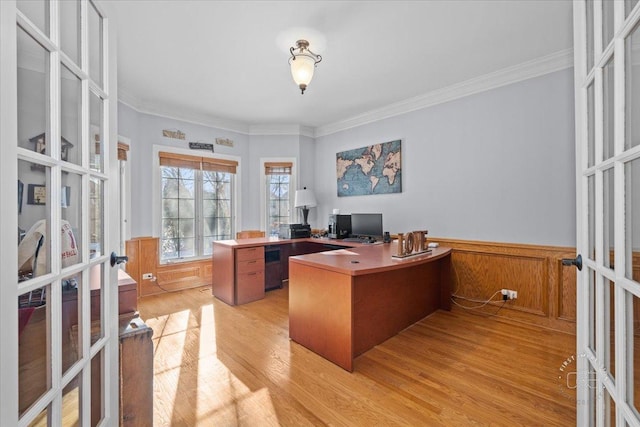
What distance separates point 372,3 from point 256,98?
2184mm

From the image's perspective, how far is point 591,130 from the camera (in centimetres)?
108

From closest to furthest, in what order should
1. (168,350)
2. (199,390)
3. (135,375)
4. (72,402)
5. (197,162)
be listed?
(72,402) < (135,375) < (199,390) < (168,350) < (197,162)

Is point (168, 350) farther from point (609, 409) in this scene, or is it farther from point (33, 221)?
point (609, 409)

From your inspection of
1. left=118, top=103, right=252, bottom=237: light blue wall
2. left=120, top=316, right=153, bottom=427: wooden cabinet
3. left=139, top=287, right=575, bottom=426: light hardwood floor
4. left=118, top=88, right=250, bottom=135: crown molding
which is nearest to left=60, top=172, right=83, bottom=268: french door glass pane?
left=120, top=316, right=153, bottom=427: wooden cabinet

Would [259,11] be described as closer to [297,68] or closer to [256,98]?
[297,68]

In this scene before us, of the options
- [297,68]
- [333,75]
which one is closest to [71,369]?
[297,68]

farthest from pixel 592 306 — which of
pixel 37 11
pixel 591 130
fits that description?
pixel 37 11

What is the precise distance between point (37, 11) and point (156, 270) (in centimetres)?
393

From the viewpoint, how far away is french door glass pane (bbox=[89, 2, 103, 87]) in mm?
1056

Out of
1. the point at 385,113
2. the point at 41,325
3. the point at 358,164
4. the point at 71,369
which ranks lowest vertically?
the point at 71,369

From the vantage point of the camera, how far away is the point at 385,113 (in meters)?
4.18

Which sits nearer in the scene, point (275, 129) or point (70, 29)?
point (70, 29)

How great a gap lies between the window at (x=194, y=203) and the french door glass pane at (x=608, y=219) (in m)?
4.59

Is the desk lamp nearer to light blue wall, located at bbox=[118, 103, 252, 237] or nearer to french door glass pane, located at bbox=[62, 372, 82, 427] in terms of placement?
light blue wall, located at bbox=[118, 103, 252, 237]
